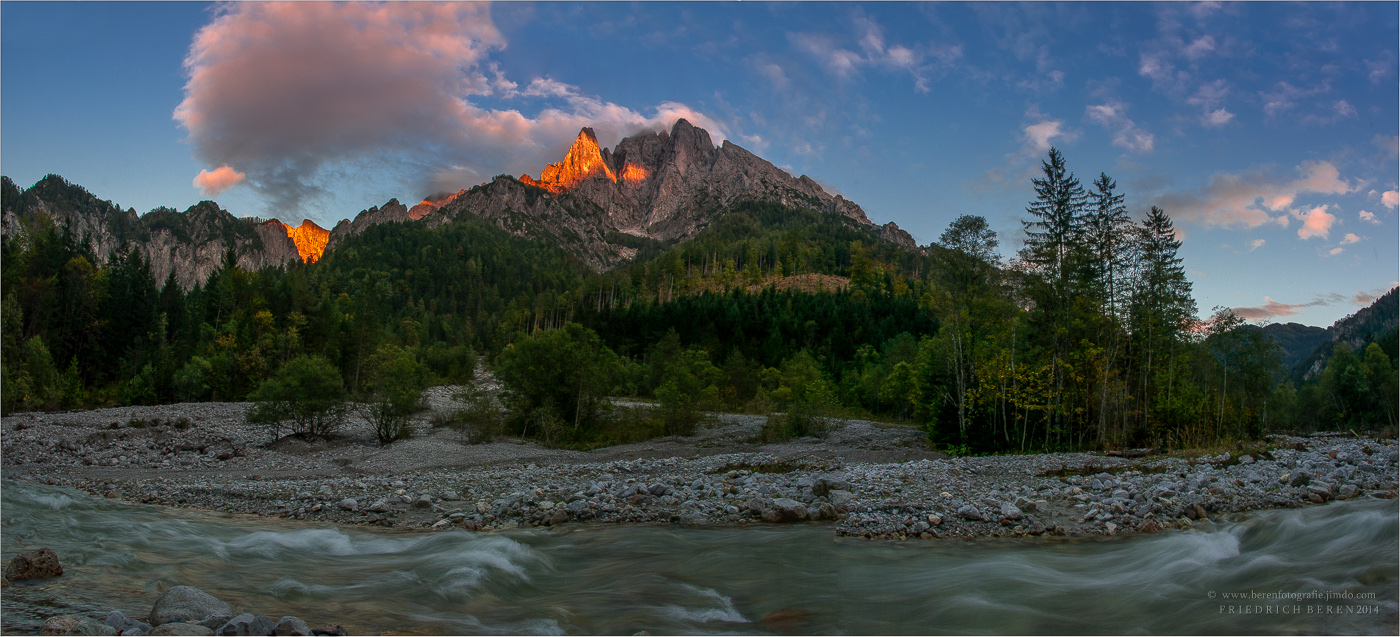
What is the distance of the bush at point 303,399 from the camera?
29250mm

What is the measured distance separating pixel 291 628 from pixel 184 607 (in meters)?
1.41

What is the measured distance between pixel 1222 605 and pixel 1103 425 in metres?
20.2

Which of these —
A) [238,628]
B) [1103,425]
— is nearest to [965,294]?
[1103,425]

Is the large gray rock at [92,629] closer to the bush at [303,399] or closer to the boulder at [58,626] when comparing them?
the boulder at [58,626]

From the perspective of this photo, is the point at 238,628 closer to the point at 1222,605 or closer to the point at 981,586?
the point at 981,586

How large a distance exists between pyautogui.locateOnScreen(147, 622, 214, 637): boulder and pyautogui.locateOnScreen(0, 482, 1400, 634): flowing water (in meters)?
1.62

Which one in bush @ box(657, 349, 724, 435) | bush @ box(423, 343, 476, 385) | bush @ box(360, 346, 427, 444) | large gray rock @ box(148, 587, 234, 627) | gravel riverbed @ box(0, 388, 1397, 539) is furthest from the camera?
bush @ box(423, 343, 476, 385)

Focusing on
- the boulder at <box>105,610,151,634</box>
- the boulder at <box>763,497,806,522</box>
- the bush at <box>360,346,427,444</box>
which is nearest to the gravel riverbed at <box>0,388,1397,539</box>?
the boulder at <box>763,497,806,522</box>

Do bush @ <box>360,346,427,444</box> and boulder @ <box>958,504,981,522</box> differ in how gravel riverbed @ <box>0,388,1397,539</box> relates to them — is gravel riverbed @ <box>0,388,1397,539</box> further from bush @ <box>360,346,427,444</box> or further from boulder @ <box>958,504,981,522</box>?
bush @ <box>360,346,427,444</box>

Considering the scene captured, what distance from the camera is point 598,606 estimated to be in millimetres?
8312

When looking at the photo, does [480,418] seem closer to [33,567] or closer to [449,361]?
[33,567]

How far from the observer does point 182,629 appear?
5742 millimetres

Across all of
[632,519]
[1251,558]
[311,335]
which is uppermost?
[311,335]

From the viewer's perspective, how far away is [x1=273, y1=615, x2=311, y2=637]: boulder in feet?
19.9
